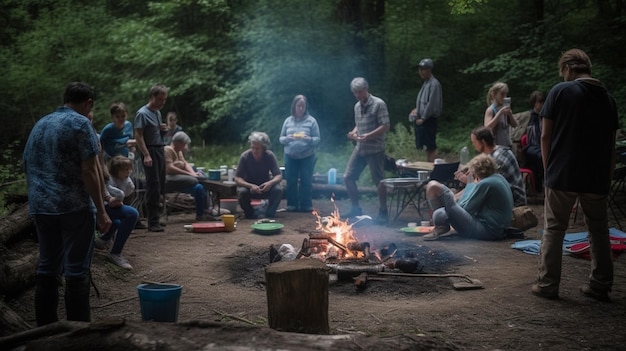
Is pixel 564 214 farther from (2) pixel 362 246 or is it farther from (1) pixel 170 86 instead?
(1) pixel 170 86

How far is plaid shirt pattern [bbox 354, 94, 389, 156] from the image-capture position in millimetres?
9547

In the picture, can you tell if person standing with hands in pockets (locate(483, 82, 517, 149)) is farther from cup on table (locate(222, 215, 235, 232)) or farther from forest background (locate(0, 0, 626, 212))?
forest background (locate(0, 0, 626, 212))

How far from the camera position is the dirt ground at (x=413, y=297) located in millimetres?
4461

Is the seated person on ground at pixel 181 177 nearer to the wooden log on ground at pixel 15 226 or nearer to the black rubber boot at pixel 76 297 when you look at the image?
the wooden log on ground at pixel 15 226

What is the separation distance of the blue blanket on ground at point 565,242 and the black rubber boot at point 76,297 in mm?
4909

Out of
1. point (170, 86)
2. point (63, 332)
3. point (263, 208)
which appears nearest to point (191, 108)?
point (170, 86)

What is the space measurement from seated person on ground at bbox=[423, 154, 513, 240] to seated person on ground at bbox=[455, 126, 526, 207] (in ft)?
1.52

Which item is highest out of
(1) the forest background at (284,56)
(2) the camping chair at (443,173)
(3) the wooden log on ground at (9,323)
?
(1) the forest background at (284,56)

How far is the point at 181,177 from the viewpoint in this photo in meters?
9.59

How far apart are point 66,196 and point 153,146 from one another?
14.4 ft

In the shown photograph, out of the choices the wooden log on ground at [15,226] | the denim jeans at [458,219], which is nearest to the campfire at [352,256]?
the denim jeans at [458,219]

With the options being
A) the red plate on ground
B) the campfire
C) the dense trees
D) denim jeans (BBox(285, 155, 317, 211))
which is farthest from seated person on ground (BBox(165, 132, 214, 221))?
the dense trees

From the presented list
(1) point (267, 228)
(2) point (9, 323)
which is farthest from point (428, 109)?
(2) point (9, 323)

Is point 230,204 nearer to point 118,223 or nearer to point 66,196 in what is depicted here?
point 118,223
